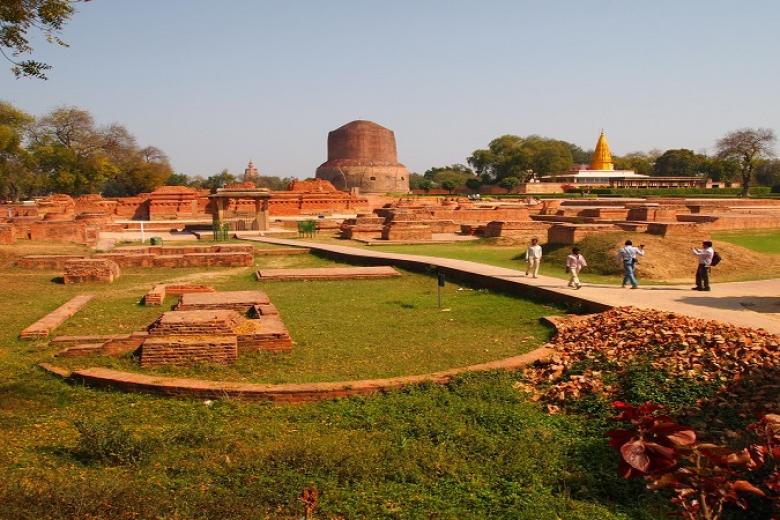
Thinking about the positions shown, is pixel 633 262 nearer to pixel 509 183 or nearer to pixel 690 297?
pixel 690 297

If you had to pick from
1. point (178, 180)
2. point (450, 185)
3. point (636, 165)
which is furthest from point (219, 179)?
point (636, 165)

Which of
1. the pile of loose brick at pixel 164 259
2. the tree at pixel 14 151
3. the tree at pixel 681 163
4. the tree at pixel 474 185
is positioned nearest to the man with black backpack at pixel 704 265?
the pile of loose brick at pixel 164 259

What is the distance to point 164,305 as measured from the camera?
8766mm

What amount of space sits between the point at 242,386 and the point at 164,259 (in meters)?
9.32

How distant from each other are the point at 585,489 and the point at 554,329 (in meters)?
3.67

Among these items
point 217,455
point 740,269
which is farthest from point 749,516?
point 740,269

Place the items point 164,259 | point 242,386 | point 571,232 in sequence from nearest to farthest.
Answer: point 242,386
point 571,232
point 164,259

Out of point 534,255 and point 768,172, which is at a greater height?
point 768,172

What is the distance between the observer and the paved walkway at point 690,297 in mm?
7055

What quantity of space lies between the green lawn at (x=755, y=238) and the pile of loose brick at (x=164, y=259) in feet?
36.6

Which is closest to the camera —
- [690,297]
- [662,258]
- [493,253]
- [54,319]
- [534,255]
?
[54,319]

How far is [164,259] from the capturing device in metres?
13.4

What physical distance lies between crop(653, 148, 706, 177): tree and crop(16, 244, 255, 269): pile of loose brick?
59.9 meters

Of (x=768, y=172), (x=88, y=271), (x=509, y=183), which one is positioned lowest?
(x=88, y=271)
